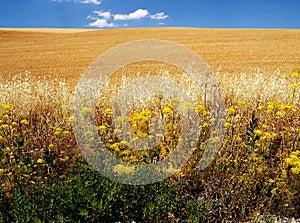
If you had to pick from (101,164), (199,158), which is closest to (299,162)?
(199,158)

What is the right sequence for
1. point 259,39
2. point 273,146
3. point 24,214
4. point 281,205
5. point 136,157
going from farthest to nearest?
point 259,39, point 273,146, point 136,157, point 281,205, point 24,214

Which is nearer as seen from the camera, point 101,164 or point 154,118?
point 101,164

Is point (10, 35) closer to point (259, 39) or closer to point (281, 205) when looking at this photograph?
point (259, 39)

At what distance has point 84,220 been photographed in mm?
3180

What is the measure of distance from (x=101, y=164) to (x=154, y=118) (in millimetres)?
1036

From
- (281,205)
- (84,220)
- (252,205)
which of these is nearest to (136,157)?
(84,220)

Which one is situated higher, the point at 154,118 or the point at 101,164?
the point at 154,118

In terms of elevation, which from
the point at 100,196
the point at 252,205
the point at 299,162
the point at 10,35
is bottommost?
the point at 252,205

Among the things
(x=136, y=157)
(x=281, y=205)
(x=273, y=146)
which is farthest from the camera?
(x=273, y=146)

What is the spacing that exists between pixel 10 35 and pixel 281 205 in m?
43.8

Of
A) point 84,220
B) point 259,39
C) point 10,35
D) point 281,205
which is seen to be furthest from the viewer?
point 10,35

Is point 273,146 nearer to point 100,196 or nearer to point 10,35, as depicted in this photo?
point 100,196

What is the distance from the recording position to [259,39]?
2941cm

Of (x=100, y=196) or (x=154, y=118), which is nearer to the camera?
(x=100, y=196)
